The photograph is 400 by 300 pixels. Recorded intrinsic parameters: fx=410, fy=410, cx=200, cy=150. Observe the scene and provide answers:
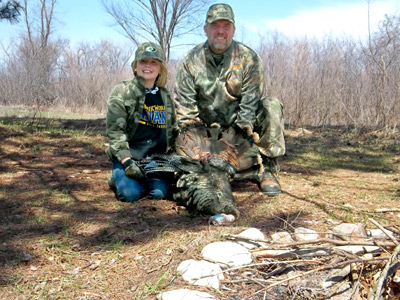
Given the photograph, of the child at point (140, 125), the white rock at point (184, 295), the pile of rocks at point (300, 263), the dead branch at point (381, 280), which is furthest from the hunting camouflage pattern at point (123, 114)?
the dead branch at point (381, 280)

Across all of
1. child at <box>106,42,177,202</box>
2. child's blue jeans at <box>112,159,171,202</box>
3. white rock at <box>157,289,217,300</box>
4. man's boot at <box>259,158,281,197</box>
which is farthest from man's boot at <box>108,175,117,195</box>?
white rock at <box>157,289,217,300</box>

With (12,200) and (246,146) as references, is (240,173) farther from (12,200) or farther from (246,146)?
(12,200)

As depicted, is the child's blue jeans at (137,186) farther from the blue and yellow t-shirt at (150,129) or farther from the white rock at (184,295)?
the white rock at (184,295)

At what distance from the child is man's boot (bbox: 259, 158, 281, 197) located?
107 centimetres

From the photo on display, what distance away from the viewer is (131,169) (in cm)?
402

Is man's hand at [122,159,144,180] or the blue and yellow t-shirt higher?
the blue and yellow t-shirt

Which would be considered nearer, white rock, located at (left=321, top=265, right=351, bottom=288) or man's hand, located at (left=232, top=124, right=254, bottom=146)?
white rock, located at (left=321, top=265, right=351, bottom=288)

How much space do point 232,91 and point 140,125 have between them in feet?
3.90

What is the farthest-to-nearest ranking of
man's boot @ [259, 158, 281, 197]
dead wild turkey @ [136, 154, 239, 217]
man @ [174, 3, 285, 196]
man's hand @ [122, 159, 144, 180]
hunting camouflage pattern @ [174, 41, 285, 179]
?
hunting camouflage pattern @ [174, 41, 285, 179] < man @ [174, 3, 285, 196] < man's boot @ [259, 158, 281, 197] < man's hand @ [122, 159, 144, 180] < dead wild turkey @ [136, 154, 239, 217]

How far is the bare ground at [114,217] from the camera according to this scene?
2.48m

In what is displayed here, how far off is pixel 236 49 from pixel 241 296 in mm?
3300

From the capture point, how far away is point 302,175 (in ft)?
18.2

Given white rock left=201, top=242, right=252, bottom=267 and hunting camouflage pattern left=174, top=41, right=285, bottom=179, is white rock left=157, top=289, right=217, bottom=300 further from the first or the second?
hunting camouflage pattern left=174, top=41, right=285, bottom=179

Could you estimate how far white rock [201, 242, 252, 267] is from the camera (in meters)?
2.49
